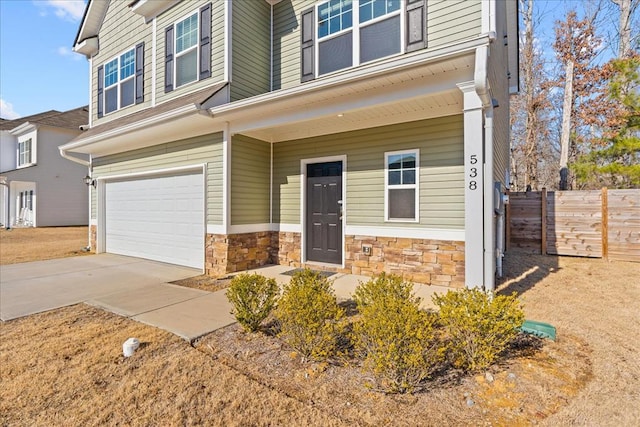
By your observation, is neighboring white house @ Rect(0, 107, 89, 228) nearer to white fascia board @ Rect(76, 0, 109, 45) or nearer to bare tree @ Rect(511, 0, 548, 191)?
white fascia board @ Rect(76, 0, 109, 45)

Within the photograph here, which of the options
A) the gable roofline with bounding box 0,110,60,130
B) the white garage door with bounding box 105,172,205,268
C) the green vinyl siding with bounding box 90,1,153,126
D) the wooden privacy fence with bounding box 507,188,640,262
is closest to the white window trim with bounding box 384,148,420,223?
the white garage door with bounding box 105,172,205,268

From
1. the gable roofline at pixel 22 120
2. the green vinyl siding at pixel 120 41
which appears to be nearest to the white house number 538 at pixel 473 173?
the green vinyl siding at pixel 120 41

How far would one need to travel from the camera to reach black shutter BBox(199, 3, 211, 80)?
6.53 meters

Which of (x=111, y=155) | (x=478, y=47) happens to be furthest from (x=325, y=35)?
(x=111, y=155)

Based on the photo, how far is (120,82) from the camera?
866 cm

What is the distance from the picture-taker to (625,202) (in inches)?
260

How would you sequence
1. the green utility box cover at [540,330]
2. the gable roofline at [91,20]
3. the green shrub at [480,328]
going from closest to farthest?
the green shrub at [480,328] → the green utility box cover at [540,330] → the gable roofline at [91,20]

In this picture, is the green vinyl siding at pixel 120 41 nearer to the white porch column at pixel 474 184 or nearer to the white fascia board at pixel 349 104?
the white fascia board at pixel 349 104

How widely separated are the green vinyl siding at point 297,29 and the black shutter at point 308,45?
18 centimetres

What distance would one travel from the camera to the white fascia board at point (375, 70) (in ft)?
11.4

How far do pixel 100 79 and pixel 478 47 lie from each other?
10372 mm

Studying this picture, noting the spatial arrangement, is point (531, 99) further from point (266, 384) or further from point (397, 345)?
point (266, 384)

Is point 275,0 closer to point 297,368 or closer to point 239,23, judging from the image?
point 239,23

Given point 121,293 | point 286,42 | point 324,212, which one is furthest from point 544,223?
point 121,293
